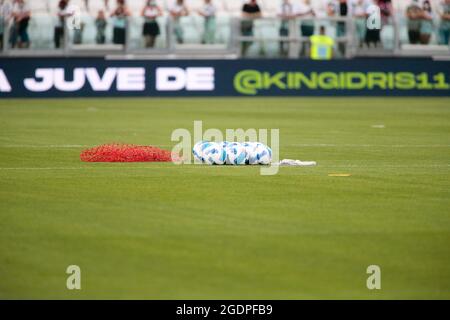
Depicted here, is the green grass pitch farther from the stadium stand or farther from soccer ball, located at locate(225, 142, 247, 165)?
the stadium stand

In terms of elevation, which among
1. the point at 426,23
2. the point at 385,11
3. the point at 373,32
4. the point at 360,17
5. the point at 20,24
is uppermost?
the point at 385,11

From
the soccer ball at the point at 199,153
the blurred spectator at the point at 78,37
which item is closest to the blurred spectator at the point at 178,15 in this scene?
the blurred spectator at the point at 78,37

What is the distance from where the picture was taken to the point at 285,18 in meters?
40.2

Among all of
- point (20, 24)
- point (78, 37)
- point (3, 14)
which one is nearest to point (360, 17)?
point (78, 37)

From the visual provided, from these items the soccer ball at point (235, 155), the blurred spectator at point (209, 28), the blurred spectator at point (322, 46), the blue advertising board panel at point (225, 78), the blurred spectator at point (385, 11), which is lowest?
the soccer ball at point (235, 155)

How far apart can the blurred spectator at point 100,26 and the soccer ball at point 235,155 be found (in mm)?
21126

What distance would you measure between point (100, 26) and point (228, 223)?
27.1 meters

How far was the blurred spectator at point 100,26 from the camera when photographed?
38719 millimetres

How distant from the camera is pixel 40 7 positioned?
127ft

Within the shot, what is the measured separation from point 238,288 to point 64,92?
96.4ft

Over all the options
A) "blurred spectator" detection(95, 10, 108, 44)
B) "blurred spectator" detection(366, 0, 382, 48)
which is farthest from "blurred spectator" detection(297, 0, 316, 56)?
"blurred spectator" detection(95, 10, 108, 44)

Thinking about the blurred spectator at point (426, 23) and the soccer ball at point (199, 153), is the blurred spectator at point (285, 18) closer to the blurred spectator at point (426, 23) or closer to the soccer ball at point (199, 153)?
the blurred spectator at point (426, 23)

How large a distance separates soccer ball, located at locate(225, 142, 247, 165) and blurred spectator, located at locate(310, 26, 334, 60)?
824 inches

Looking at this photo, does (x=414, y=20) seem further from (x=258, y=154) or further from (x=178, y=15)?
(x=258, y=154)
